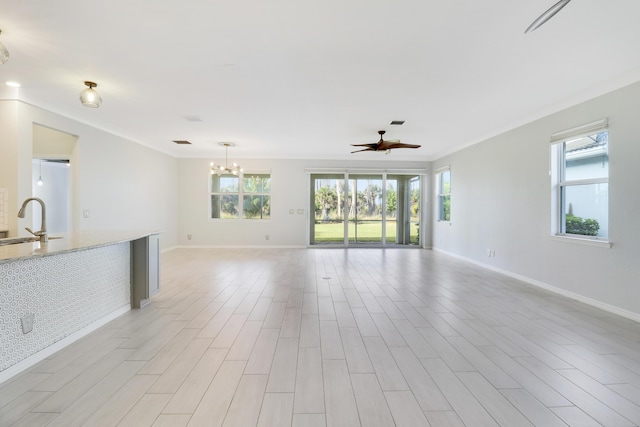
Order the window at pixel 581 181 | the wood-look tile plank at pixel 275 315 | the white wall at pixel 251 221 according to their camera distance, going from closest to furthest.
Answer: the wood-look tile plank at pixel 275 315 → the window at pixel 581 181 → the white wall at pixel 251 221

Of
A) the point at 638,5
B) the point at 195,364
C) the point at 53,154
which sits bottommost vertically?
the point at 195,364

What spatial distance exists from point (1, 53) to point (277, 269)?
14.4 feet

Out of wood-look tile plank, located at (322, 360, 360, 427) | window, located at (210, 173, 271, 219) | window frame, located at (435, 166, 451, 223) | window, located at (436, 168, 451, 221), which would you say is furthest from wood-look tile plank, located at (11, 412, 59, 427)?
window frame, located at (435, 166, 451, 223)

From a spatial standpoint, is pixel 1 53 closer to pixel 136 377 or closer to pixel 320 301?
pixel 136 377

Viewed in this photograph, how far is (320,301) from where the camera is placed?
3.79 meters

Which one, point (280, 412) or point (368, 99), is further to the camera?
point (368, 99)

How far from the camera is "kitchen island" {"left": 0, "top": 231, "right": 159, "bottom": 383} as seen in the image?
2070 mm

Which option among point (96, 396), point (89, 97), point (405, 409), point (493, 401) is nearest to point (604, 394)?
point (493, 401)

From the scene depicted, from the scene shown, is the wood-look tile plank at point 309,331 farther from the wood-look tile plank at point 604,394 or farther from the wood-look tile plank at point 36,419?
the wood-look tile plank at point 604,394

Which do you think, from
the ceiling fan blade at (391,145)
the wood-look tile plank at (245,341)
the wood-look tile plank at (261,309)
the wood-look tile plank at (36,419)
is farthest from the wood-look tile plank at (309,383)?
the ceiling fan blade at (391,145)

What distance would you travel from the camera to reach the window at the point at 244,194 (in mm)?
8695

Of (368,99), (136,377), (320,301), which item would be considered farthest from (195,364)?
(368,99)

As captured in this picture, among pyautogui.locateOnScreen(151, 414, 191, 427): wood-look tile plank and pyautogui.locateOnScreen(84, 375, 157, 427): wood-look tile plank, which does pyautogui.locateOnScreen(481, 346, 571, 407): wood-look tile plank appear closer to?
pyautogui.locateOnScreen(151, 414, 191, 427): wood-look tile plank

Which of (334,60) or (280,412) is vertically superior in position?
(334,60)
